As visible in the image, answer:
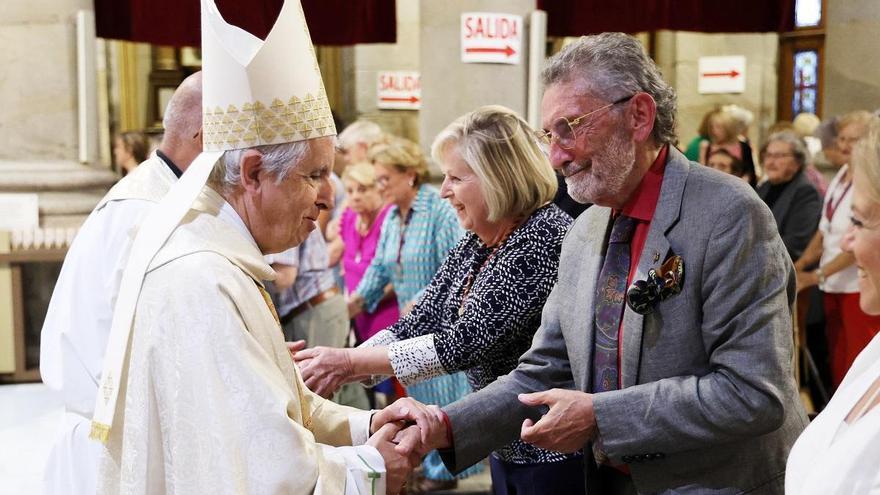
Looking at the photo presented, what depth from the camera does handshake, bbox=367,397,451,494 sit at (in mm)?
2385

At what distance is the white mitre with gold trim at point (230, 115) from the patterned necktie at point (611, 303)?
2.25 feet

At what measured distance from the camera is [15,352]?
22.9 feet

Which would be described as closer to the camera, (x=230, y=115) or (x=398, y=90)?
(x=230, y=115)

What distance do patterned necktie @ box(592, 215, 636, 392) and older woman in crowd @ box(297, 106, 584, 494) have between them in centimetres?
47

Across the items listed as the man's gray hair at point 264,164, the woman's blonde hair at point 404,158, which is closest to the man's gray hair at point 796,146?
the woman's blonde hair at point 404,158

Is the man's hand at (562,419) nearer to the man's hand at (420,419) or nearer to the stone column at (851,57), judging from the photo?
the man's hand at (420,419)

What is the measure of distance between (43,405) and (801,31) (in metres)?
7.99

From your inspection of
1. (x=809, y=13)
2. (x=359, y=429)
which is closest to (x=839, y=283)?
(x=359, y=429)

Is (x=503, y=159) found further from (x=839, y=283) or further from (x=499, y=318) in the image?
(x=839, y=283)

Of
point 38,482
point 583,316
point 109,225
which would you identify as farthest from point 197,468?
point 38,482

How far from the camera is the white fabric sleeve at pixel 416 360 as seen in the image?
2.94m

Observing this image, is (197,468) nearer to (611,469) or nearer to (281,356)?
(281,356)

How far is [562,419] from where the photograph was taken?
88.8 inches

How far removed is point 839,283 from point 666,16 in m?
2.41
